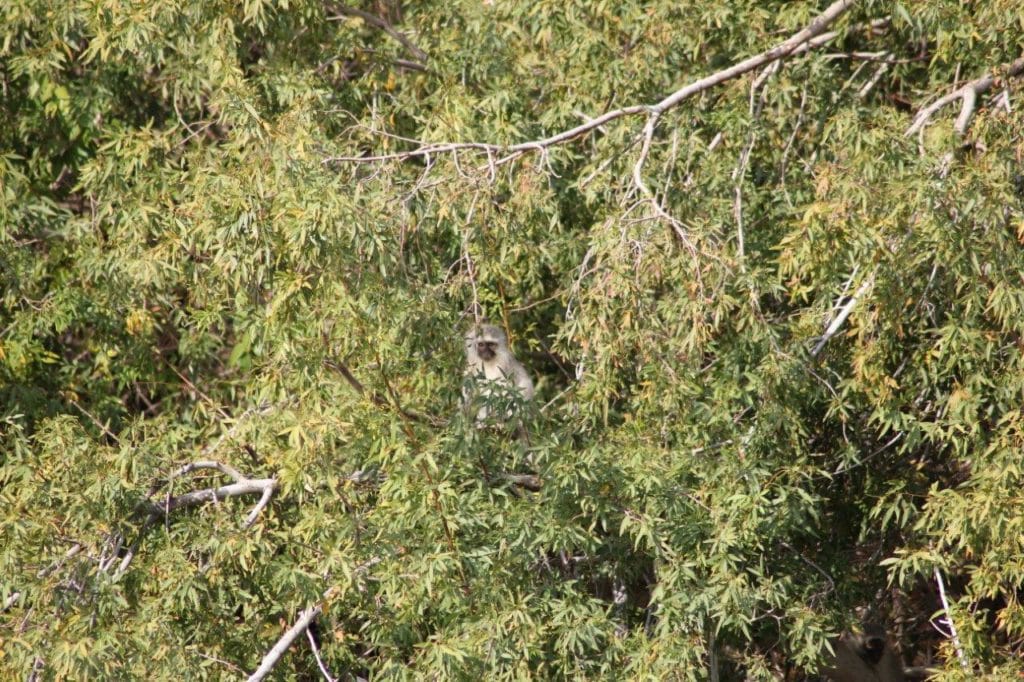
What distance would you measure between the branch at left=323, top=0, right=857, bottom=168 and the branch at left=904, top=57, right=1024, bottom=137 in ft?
1.86

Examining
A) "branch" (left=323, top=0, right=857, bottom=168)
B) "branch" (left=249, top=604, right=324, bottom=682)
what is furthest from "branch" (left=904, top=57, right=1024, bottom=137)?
"branch" (left=249, top=604, right=324, bottom=682)

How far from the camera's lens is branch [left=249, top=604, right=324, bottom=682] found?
548 centimetres

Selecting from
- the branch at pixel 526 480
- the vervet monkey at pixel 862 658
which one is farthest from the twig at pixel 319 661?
the vervet monkey at pixel 862 658

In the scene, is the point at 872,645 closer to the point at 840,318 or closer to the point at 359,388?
the point at 840,318

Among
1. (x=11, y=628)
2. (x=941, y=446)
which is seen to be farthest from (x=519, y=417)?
(x=11, y=628)

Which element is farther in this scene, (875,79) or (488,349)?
(875,79)

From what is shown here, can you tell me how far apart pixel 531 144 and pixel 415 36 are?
1428 mm

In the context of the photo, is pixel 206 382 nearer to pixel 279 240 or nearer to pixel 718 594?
pixel 279 240

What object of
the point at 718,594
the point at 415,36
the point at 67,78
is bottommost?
the point at 718,594

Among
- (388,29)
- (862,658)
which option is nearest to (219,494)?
(388,29)

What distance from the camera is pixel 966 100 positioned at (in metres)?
5.91

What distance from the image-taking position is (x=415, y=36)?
6801 mm

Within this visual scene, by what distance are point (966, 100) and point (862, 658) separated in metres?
2.49

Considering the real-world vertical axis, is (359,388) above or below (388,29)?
below
